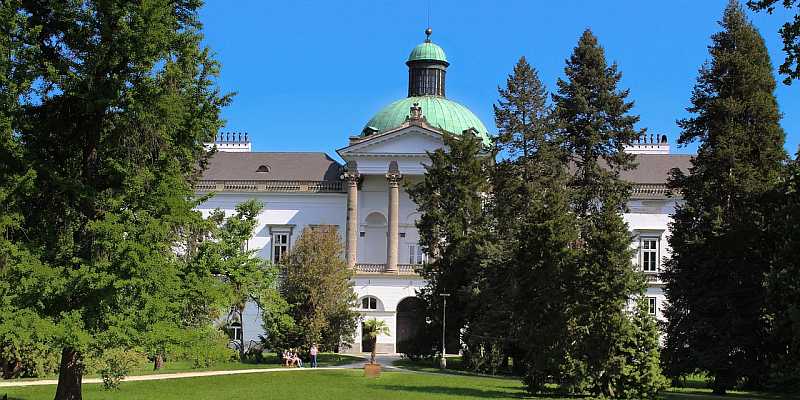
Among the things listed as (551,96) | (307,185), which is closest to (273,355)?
(307,185)

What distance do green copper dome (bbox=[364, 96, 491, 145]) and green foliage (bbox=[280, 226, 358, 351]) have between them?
19062 mm

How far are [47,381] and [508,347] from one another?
780 inches

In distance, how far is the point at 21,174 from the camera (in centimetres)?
2498

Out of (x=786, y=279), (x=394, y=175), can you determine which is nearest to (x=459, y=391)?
(x=786, y=279)

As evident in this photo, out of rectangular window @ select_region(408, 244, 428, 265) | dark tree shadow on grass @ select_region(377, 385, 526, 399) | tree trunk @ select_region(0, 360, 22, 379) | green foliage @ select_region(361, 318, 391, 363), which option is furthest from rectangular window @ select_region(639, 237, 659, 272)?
tree trunk @ select_region(0, 360, 22, 379)

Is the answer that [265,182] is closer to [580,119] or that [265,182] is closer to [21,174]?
[580,119]

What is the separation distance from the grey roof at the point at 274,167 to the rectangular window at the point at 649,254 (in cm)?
2292

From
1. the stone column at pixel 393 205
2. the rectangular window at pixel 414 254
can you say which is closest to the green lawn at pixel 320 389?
the stone column at pixel 393 205

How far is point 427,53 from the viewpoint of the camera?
79.6 m

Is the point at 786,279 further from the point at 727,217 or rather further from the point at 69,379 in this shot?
the point at 69,379

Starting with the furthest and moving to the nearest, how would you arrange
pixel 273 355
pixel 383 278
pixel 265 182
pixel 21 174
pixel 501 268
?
pixel 265 182 < pixel 383 278 < pixel 273 355 < pixel 501 268 < pixel 21 174

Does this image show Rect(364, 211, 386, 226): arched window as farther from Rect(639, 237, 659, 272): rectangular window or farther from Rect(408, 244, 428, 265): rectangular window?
Rect(639, 237, 659, 272): rectangular window

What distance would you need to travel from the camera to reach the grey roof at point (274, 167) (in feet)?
245

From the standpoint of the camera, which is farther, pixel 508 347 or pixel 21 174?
pixel 508 347
